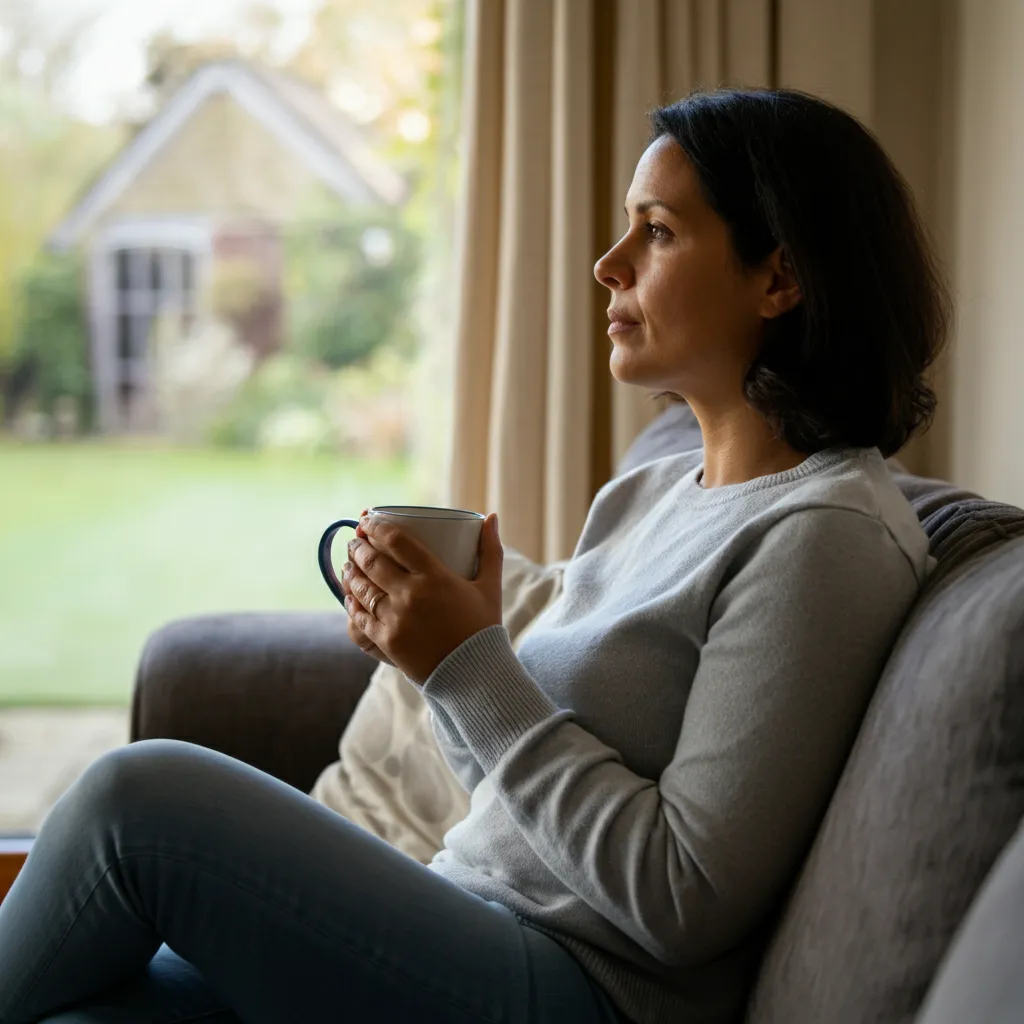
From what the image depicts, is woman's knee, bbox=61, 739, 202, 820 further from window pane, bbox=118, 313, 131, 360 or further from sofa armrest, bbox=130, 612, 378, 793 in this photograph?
window pane, bbox=118, 313, 131, 360

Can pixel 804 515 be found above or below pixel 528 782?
above

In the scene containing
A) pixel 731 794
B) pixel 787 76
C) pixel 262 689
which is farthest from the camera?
pixel 787 76

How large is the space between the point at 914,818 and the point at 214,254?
2580 millimetres

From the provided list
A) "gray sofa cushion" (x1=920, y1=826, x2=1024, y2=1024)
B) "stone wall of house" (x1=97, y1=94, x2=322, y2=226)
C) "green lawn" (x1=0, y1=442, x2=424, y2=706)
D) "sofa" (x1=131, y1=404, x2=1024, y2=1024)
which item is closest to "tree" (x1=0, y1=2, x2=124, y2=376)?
"stone wall of house" (x1=97, y1=94, x2=322, y2=226)

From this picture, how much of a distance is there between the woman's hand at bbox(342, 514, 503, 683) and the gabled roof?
2060mm

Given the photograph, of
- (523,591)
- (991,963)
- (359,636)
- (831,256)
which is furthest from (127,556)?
(991,963)

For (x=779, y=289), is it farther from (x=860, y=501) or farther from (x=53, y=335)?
(x=53, y=335)

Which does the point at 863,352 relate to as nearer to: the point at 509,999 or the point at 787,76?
the point at 509,999

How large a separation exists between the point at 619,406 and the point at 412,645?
1.39 meters

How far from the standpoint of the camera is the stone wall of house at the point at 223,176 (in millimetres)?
2953

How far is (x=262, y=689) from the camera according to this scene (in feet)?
5.53

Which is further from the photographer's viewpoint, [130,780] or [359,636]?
[359,636]

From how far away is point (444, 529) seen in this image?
106 cm

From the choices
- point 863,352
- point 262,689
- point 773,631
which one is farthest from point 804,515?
point 262,689
